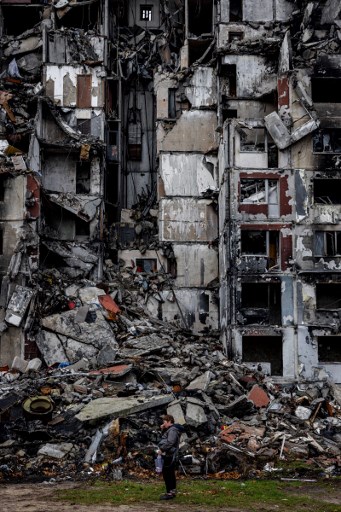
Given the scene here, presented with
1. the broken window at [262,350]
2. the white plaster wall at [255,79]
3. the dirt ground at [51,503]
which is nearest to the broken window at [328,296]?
the broken window at [262,350]

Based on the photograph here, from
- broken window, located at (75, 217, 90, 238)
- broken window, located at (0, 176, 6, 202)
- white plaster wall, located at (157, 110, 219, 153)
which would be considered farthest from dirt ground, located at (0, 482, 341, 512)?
white plaster wall, located at (157, 110, 219, 153)

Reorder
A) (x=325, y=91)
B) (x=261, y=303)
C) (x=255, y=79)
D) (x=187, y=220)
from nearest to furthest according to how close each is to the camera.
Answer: (x=261, y=303), (x=325, y=91), (x=255, y=79), (x=187, y=220)

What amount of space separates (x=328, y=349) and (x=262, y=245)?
619 centimetres

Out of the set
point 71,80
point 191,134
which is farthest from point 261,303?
point 71,80

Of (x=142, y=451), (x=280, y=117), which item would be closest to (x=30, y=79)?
(x=280, y=117)

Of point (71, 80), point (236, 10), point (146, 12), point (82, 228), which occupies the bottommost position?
point (82, 228)

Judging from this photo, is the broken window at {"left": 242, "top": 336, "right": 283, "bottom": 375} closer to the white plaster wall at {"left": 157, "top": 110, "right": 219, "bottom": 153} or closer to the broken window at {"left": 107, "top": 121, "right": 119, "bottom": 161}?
the white plaster wall at {"left": 157, "top": 110, "right": 219, "bottom": 153}

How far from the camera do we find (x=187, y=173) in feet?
130

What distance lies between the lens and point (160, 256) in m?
38.4

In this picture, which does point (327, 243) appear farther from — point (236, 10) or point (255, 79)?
point (236, 10)

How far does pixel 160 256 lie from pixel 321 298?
9.65 meters

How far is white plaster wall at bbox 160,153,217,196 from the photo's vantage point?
39.4m

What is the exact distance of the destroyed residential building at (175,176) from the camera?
32531 millimetres

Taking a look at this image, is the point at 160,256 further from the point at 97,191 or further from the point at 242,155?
the point at 242,155
